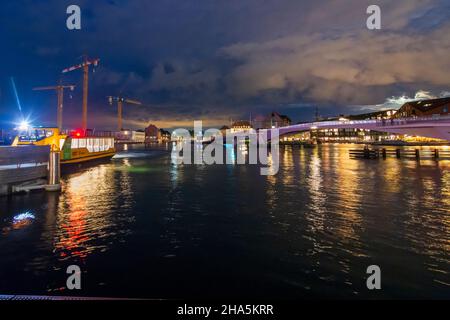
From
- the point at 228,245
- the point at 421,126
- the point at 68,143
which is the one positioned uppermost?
the point at 421,126

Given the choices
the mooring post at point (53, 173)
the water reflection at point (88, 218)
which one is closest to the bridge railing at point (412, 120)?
the water reflection at point (88, 218)

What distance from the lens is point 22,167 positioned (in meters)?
20.4

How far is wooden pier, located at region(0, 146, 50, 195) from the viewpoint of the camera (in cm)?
1922

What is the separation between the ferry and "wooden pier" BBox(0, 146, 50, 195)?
243 cm

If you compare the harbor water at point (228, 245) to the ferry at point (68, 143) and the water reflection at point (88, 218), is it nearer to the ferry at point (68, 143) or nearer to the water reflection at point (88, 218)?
the water reflection at point (88, 218)

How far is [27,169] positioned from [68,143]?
1724 centimetres

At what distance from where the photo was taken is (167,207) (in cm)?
1667

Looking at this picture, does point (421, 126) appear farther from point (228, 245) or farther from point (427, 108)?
point (427, 108)

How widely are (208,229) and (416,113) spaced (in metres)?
Answer: 147

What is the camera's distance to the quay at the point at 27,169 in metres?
19.3

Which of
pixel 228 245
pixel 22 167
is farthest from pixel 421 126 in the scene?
pixel 22 167

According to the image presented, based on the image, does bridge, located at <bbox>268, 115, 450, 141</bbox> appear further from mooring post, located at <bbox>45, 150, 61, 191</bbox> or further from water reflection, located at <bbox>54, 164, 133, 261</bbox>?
mooring post, located at <bbox>45, 150, 61, 191</bbox>

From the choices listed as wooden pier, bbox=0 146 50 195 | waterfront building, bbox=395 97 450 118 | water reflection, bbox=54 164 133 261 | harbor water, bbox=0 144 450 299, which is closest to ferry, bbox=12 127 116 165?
wooden pier, bbox=0 146 50 195
